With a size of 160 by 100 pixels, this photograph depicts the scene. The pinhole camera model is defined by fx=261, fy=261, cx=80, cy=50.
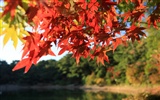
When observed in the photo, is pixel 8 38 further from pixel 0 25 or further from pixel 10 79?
pixel 10 79

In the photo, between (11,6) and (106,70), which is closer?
(11,6)

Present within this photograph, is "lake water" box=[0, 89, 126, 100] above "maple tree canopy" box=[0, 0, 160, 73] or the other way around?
the other way around

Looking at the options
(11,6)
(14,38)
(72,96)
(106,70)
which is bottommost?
(72,96)

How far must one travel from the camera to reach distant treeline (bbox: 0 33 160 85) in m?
27.2

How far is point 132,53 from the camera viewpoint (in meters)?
35.7

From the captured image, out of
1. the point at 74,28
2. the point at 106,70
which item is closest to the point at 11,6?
the point at 74,28

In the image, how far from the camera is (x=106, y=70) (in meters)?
41.2

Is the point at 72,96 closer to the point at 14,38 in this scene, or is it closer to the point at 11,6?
the point at 14,38

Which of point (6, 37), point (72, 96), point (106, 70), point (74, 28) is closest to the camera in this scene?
point (6, 37)

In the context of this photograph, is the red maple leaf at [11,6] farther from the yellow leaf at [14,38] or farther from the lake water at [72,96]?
the lake water at [72,96]

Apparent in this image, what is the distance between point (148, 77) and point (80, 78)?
22021mm

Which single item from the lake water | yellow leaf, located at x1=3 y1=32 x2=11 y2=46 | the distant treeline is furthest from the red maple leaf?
the distant treeline

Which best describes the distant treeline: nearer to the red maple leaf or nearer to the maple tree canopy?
the maple tree canopy

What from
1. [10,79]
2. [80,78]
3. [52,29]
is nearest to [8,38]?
[52,29]
